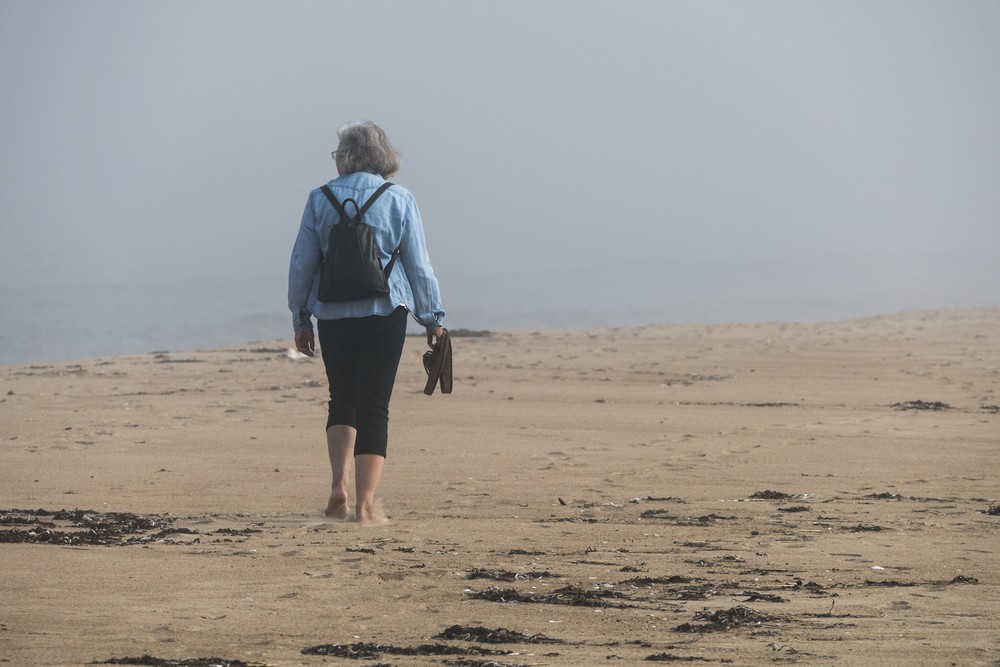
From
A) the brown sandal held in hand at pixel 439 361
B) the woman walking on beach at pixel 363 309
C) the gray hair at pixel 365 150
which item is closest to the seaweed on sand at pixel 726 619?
the woman walking on beach at pixel 363 309

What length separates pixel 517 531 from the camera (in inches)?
197

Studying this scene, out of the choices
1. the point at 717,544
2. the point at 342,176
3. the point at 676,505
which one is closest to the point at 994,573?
the point at 717,544

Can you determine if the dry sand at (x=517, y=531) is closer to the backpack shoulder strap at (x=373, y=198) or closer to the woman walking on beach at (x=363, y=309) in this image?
the woman walking on beach at (x=363, y=309)

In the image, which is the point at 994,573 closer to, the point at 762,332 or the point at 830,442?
the point at 830,442

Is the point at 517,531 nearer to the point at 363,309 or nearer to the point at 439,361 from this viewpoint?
the point at 439,361

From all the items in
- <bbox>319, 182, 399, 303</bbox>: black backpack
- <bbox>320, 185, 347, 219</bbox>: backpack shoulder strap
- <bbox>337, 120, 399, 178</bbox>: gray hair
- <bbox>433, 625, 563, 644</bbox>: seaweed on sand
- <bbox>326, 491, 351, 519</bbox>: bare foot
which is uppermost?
<bbox>337, 120, 399, 178</bbox>: gray hair

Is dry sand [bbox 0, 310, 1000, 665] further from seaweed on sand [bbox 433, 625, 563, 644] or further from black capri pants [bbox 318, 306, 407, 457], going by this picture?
black capri pants [bbox 318, 306, 407, 457]

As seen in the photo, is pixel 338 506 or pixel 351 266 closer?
A: pixel 351 266

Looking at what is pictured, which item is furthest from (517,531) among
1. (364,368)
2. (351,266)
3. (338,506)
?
(351,266)

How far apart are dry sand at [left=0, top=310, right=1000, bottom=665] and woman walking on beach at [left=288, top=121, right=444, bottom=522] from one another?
343 millimetres

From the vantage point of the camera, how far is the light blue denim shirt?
5.21 m

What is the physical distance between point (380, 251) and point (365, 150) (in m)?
0.48

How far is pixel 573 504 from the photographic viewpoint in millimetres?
5871

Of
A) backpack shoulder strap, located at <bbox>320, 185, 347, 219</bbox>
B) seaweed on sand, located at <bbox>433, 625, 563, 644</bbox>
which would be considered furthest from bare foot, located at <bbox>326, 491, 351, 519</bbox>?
seaweed on sand, located at <bbox>433, 625, 563, 644</bbox>
